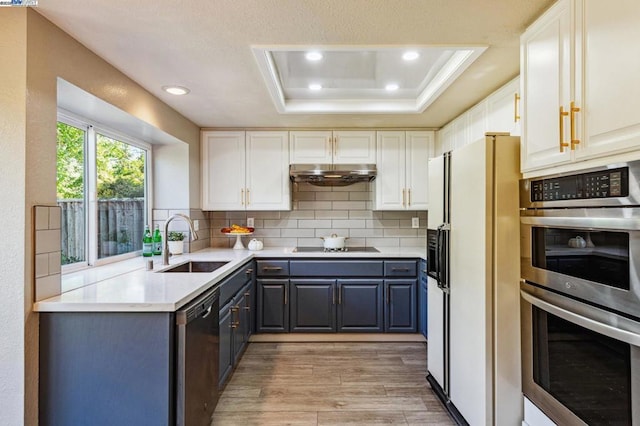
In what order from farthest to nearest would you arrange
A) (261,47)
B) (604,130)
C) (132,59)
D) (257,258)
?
(257,258), (132,59), (261,47), (604,130)

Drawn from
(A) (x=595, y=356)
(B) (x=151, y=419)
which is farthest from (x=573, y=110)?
(B) (x=151, y=419)

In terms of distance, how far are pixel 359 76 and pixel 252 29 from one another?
1.08 m

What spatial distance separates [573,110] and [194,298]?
1.89m

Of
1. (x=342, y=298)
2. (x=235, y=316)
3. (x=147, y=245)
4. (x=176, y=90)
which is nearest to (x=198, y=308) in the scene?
(x=235, y=316)

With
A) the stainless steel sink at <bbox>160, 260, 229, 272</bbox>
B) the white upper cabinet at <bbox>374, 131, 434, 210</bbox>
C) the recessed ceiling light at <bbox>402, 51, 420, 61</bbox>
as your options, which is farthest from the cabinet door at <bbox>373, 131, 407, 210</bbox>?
the stainless steel sink at <bbox>160, 260, 229, 272</bbox>

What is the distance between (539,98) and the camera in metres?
1.47

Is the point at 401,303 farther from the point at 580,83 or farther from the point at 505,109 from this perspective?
the point at 580,83

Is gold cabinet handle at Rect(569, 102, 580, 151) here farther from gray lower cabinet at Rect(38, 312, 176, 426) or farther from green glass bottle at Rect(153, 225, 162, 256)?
green glass bottle at Rect(153, 225, 162, 256)

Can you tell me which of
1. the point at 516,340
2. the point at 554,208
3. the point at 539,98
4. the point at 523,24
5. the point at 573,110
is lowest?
the point at 516,340

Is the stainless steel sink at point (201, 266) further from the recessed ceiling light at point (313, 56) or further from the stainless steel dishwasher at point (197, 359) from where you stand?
→ the recessed ceiling light at point (313, 56)

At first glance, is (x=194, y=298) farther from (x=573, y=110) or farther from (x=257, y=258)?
(x=573, y=110)

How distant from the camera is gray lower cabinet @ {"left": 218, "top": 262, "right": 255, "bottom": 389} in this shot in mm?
2242

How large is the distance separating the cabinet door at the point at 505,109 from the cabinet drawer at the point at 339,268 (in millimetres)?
1529

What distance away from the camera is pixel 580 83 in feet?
4.10
